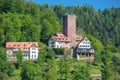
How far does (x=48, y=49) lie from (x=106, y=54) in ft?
15.7

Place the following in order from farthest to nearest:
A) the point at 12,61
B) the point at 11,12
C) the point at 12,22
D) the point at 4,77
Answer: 1. the point at 11,12
2. the point at 12,22
3. the point at 12,61
4. the point at 4,77

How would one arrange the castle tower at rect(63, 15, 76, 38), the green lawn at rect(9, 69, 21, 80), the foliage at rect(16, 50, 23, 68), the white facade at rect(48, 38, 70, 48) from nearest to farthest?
the green lawn at rect(9, 69, 21, 80) < the foliage at rect(16, 50, 23, 68) < the white facade at rect(48, 38, 70, 48) < the castle tower at rect(63, 15, 76, 38)

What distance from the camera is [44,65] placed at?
132 ft

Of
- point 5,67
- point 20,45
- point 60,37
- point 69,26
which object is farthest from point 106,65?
point 69,26

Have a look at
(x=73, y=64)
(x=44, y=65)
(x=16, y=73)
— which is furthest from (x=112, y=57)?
(x=16, y=73)

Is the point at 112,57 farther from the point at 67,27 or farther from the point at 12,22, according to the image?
the point at 12,22

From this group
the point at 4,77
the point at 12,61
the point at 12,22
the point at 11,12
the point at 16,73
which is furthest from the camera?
the point at 11,12

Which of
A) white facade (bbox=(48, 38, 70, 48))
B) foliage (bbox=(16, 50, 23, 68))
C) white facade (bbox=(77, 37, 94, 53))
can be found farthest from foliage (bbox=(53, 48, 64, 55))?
foliage (bbox=(16, 50, 23, 68))

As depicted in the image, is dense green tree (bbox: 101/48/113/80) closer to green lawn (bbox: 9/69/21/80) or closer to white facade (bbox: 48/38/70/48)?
white facade (bbox: 48/38/70/48)

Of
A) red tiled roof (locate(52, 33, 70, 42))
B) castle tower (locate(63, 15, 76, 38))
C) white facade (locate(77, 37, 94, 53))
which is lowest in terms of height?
white facade (locate(77, 37, 94, 53))

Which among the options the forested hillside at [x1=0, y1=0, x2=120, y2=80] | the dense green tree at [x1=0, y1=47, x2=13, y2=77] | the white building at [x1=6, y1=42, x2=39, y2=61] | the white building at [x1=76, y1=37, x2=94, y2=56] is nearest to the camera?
the forested hillside at [x1=0, y1=0, x2=120, y2=80]

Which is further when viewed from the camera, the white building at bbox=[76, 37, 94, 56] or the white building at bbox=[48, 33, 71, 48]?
the white building at bbox=[48, 33, 71, 48]

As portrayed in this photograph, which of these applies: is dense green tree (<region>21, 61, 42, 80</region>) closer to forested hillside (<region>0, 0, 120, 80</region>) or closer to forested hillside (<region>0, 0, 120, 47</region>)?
forested hillside (<region>0, 0, 120, 80</region>)

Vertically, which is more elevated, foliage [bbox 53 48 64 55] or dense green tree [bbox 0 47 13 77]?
foliage [bbox 53 48 64 55]
